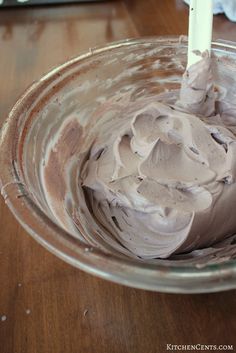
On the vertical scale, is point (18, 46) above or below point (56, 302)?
above

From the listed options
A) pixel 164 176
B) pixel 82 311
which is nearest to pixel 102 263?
pixel 82 311

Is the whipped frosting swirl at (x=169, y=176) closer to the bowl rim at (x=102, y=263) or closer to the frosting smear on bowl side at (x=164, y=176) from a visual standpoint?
the frosting smear on bowl side at (x=164, y=176)

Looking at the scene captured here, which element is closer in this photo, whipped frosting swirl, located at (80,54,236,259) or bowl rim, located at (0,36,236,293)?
bowl rim, located at (0,36,236,293)

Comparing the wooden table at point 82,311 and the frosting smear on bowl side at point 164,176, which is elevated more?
the frosting smear on bowl side at point 164,176

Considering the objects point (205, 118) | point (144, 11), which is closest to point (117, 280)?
point (205, 118)

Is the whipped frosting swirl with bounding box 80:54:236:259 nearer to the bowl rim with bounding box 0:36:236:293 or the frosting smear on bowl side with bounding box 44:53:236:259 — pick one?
the frosting smear on bowl side with bounding box 44:53:236:259

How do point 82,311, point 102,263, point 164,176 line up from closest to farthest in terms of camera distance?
point 102,263 < point 82,311 < point 164,176

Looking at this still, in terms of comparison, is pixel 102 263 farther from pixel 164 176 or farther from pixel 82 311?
pixel 164 176

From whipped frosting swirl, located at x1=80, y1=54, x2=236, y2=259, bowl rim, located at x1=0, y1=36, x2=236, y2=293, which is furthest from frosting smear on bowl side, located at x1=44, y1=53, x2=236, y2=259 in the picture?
bowl rim, located at x1=0, y1=36, x2=236, y2=293

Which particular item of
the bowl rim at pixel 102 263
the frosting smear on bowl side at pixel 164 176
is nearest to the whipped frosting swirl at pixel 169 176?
the frosting smear on bowl side at pixel 164 176

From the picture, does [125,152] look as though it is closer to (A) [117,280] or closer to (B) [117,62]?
(B) [117,62]

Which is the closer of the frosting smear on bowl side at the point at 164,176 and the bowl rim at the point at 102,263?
the bowl rim at the point at 102,263
